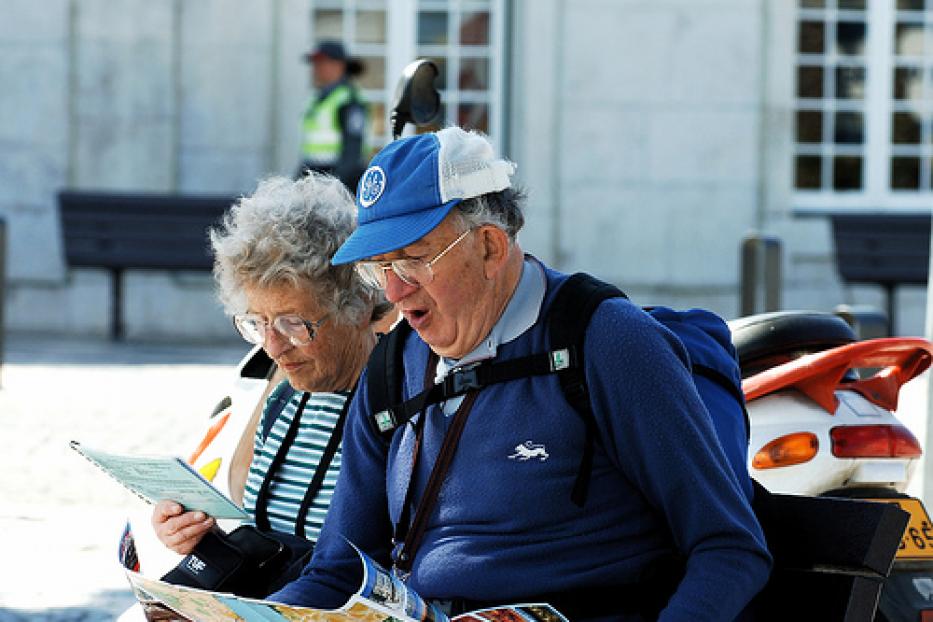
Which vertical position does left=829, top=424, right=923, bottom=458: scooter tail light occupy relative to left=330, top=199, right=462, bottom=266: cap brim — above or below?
below

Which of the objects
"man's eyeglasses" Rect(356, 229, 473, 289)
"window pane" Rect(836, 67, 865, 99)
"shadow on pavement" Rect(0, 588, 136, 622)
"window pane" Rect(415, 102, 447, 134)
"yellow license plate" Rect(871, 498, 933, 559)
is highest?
"window pane" Rect(836, 67, 865, 99)

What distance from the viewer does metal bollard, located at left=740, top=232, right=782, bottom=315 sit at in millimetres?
9672

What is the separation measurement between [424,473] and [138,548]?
3.28 ft

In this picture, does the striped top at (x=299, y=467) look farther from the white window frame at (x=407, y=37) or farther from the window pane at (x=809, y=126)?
the window pane at (x=809, y=126)

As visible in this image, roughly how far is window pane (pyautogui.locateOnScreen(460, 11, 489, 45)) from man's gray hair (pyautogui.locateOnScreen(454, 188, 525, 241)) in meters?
12.0

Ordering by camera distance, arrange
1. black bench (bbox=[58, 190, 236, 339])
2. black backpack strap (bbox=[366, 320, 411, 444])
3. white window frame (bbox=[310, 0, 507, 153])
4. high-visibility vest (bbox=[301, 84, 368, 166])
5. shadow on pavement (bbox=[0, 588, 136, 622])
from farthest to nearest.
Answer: white window frame (bbox=[310, 0, 507, 153])
black bench (bbox=[58, 190, 236, 339])
high-visibility vest (bbox=[301, 84, 368, 166])
shadow on pavement (bbox=[0, 588, 136, 622])
black backpack strap (bbox=[366, 320, 411, 444])

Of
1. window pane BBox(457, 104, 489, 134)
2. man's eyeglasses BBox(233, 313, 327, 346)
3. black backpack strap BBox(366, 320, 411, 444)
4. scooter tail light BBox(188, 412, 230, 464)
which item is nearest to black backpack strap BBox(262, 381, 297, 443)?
man's eyeglasses BBox(233, 313, 327, 346)

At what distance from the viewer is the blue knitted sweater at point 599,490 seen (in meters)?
2.70

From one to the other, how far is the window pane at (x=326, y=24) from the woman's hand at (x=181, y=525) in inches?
462

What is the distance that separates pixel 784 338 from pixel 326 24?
36.0ft

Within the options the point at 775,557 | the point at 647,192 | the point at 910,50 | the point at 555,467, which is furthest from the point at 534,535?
the point at 910,50

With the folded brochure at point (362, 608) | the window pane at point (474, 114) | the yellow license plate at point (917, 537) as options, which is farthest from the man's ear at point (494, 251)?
the window pane at point (474, 114)

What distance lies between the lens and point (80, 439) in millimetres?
8297

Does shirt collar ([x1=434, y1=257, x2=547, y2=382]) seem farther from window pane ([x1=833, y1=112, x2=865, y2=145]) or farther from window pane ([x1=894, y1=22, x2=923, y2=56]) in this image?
window pane ([x1=894, y1=22, x2=923, y2=56])
